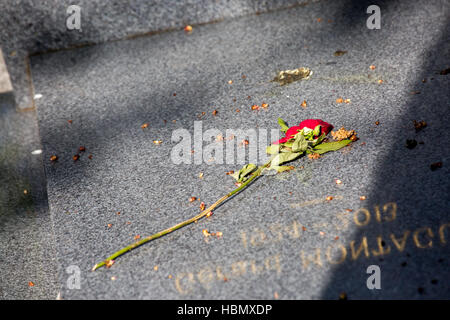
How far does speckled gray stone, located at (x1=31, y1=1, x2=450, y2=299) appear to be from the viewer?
1.43m

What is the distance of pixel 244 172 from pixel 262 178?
8cm

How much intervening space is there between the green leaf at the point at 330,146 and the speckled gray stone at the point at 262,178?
1.1 inches

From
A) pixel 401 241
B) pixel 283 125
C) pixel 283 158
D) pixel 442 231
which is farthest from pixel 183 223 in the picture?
pixel 442 231

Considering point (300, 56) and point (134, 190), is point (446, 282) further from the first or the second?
point (300, 56)

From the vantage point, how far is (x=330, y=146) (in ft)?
5.81

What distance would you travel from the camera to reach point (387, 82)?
6.73 feet

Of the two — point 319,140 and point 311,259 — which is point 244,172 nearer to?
point 319,140

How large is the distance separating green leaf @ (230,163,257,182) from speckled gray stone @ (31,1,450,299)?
0.13 feet

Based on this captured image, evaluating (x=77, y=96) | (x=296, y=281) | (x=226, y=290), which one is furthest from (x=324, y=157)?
(x=77, y=96)

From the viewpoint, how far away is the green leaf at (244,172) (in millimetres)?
1743

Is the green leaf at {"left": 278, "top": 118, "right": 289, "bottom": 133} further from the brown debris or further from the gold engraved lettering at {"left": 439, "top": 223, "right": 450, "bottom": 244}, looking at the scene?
the gold engraved lettering at {"left": 439, "top": 223, "right": 450, "bottom": 244}

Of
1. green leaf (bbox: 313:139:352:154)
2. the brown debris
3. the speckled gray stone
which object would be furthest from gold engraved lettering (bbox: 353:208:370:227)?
the brown debris

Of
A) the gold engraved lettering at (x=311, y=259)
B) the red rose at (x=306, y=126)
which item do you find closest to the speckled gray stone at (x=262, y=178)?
the gold engraved lettering at (x=311, y=259)

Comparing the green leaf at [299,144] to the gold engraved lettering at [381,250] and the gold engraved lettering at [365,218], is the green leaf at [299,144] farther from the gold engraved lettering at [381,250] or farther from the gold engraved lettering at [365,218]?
the gold engraved lettering at [381,250]
